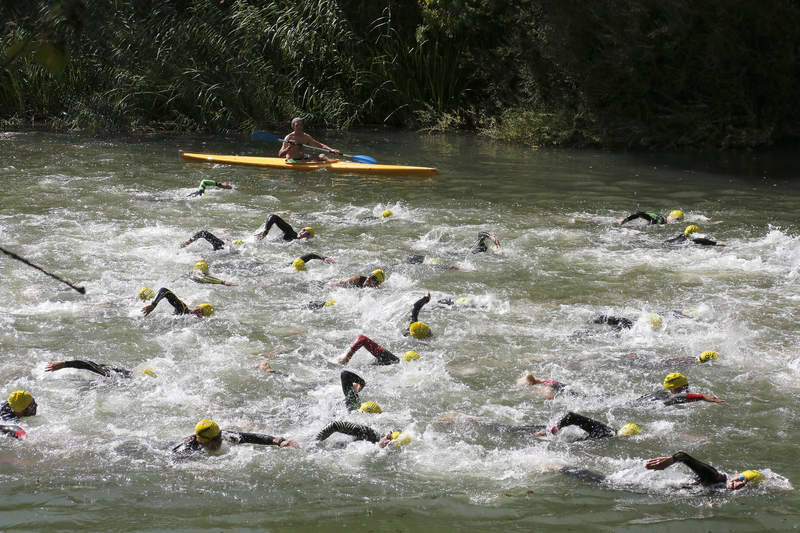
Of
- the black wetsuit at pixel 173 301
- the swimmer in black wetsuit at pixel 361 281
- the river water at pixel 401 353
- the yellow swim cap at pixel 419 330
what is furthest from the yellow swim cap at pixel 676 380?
the black wetsuit at pixel 173 301

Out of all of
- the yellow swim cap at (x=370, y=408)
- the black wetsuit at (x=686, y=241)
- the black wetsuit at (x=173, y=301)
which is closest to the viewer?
the yellow swim cap at (x=370, y=408)

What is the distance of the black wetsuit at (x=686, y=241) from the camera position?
37.3 feet

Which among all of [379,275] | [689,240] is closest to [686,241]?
[689,240]

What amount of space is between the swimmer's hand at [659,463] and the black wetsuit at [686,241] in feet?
21.5

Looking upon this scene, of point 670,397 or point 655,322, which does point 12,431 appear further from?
point 655,322

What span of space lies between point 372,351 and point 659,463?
289 cm

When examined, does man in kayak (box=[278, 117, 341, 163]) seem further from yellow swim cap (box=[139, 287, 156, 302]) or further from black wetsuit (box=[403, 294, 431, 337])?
black wetsuit (box=[403, 294, 431, 337])

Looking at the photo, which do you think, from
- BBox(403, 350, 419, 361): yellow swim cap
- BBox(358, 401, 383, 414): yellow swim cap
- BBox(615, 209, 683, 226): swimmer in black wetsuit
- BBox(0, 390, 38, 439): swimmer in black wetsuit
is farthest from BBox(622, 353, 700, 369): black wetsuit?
BBox(615, 209, 683, 226): swimmer in black wetsuit

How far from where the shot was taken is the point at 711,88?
2034cm

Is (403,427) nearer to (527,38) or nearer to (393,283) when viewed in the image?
(393,283)

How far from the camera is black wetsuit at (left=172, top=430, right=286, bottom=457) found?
19.4ft

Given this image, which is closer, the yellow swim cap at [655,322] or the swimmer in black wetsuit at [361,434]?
the swimmer in black wetsuit at [361,434]

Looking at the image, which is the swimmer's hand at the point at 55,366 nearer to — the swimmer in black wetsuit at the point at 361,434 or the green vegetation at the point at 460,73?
the swimmer in black wetsuit at the point at 361,434

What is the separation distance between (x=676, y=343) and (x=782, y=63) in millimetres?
14113
